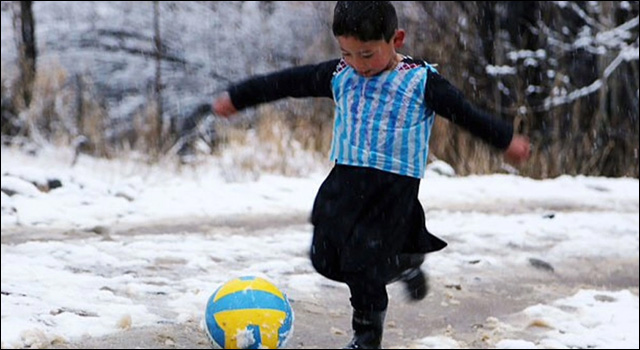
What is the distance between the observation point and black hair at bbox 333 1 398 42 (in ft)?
11.5

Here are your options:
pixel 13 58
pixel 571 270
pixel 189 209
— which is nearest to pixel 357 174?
pixel 571 270

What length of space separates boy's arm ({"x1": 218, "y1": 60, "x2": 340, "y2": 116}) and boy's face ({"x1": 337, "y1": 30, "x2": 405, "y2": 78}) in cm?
18

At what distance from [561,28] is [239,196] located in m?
7.70

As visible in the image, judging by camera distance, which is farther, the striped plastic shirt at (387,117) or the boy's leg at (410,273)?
the boy's leg at (410,273)

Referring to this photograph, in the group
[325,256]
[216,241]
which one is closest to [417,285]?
[325,256]

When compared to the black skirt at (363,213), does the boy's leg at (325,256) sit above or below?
below

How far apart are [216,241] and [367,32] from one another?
377 centimetres

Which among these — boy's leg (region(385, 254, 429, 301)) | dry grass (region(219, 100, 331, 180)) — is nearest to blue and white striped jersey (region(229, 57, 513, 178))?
boy's leg (region(385, 254, 429, 301))

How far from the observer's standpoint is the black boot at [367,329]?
12.9ft

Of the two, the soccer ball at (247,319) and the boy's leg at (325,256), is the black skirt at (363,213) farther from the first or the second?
the soccer ball at (247,319)

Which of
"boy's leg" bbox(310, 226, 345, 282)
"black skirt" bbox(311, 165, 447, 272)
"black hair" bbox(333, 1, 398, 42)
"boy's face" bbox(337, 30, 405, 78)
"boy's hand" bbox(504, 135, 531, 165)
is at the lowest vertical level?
"boy's leg" bbox(310, 226, 345, 282)

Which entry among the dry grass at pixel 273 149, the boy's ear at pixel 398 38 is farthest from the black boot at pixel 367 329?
the dry grass at pixel 273 149

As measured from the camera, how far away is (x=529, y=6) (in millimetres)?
15438

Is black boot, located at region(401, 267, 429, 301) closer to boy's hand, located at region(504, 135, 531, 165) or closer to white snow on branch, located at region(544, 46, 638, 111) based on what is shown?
boy's hand, located at region(504, 135, 531, 165)
